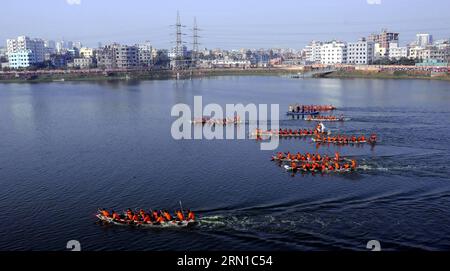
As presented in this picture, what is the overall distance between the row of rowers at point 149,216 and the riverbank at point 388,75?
67974mm

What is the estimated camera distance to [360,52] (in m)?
105

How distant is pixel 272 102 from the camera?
48.3m

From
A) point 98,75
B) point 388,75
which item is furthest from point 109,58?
point 388,75

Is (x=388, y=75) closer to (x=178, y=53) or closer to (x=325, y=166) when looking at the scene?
(x=178, y=53)

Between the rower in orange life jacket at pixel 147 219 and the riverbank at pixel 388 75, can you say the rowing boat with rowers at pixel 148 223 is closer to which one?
the rower in orange life jacket at pixel 147 219

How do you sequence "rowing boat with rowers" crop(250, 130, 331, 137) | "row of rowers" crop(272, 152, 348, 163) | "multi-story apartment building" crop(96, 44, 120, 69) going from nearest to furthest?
"row of rowers" crop(272, 152, 348, 163)
"rowing boat with rowers" crop(250, 130, 331, 137)
"multi-story apartment building" crop(96, 44, 120, 69)

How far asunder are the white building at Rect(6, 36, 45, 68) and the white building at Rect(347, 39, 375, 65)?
241 feet

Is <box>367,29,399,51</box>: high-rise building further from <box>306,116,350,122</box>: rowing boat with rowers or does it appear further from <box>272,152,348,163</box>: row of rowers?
<box>272,152,348,163</box>: row of rowers

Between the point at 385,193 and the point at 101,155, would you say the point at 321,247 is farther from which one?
the point at 101,155

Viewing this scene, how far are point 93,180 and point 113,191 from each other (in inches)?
78.5

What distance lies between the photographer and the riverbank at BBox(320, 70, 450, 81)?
2960 inches

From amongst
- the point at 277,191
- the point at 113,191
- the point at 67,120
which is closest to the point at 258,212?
the point at 277,191

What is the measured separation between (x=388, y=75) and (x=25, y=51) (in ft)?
262

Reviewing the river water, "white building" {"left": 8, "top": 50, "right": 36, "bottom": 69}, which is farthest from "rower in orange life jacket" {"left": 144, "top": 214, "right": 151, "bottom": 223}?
"white building" {"left": 8, "top": 50, "right": 36, "bottom": 69}
